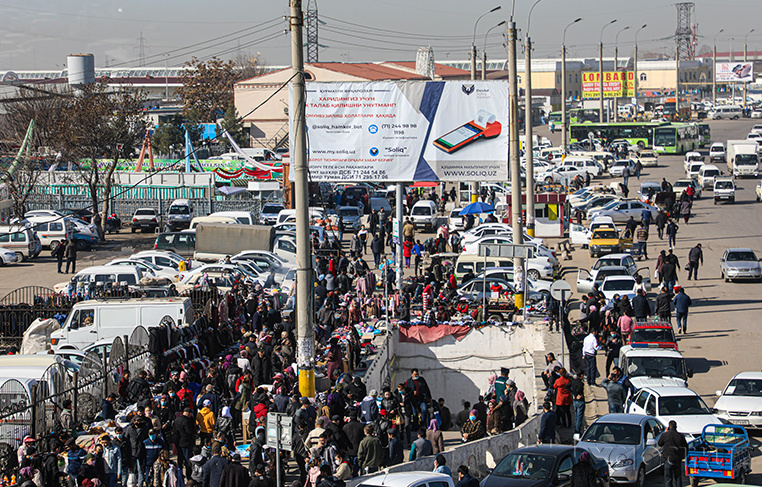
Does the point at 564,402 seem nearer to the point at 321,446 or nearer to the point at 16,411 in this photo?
the point at 321,446

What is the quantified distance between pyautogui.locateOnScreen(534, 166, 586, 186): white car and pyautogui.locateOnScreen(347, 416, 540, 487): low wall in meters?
40.3

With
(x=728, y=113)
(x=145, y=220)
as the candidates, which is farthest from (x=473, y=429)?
(x=728, y=113)

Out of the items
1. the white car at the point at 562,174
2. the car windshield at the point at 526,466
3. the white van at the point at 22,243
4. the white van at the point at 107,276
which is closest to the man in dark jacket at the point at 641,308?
the car windshield at the point at 526,466

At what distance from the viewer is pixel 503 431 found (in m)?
16.0

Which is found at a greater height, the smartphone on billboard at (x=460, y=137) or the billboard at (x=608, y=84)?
the billboard at (x=608, y=84)

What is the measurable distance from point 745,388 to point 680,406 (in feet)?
6.02

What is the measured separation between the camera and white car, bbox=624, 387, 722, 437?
15.5 metres

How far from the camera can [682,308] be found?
77.3 feet

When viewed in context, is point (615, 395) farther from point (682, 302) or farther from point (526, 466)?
point (682, 302)

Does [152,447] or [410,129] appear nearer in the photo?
[152,447]

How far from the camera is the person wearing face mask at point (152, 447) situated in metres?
13.2

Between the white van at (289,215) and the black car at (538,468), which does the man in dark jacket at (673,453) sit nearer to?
the black car at (538,468)

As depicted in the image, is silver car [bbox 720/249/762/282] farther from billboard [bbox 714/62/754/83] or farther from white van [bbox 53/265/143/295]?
Answer: billboard [bbox 714/62/754/83]

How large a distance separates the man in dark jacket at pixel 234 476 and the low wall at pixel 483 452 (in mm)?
2057
